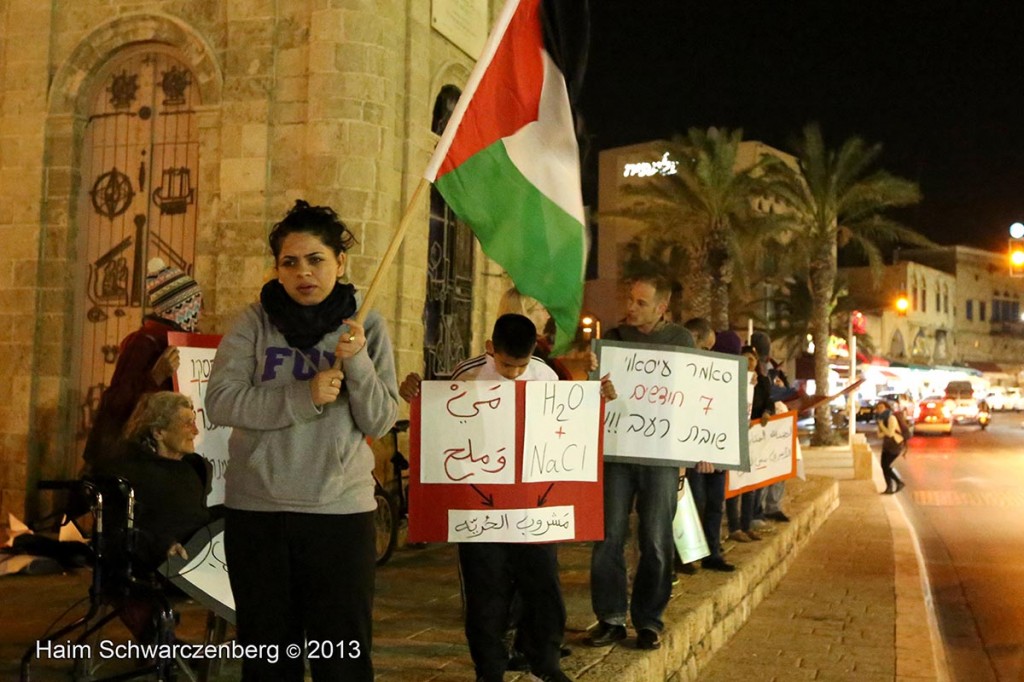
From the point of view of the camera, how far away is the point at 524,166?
496 centimetres

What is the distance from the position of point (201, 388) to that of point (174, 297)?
0.59 metres

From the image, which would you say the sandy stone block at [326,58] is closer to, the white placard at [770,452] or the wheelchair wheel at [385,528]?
the wheelchair wheel at [385,528]

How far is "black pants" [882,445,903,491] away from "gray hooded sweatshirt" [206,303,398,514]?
51.4 feet

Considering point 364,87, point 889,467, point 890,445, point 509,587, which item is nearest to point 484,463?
point 509,587

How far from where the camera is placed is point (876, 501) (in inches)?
647

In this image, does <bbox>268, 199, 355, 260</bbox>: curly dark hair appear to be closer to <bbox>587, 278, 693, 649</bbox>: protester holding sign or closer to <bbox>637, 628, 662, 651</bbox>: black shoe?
<bbox>587, 278, 693, 649</bbox>: protester holding sign

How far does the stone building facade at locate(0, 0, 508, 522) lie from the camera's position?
9.34 metres

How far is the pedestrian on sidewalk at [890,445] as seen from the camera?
17844 millimetres

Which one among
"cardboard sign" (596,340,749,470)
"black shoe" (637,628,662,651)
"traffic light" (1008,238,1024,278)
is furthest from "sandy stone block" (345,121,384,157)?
"traffic light" (1008,238,1024,278)

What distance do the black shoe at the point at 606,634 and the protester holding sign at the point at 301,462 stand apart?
254 centimetres

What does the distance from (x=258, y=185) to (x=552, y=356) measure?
4576mm

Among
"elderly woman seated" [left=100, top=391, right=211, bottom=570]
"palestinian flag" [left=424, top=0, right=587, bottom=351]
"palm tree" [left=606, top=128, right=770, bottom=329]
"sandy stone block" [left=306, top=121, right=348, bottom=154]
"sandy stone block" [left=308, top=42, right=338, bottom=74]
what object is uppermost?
"palm tree" [left=606, top=128, right=770, bottom=329]

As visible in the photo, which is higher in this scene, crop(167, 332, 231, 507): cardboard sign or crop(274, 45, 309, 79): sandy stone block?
crop(274, 45, 309, 79): sandy stone block

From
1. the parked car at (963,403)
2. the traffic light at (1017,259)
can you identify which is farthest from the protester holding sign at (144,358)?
the parked car at (963,403)
